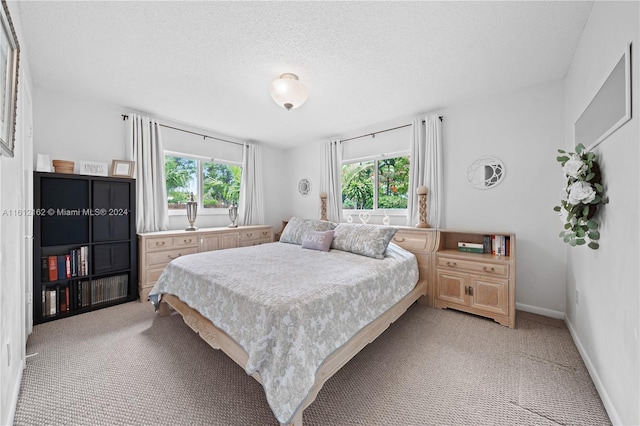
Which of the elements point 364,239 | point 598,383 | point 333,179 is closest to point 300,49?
point 364,239

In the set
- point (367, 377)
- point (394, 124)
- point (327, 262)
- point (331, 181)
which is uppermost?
point (394, 124)

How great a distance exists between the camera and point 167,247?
320cm

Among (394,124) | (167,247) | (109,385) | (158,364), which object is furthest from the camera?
(394,124)

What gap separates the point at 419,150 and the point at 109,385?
3764mm

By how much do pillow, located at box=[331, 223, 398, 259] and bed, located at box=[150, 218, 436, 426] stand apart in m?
0.01

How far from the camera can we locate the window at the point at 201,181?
3.79m

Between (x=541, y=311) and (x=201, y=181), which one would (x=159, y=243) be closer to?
(x=201, y=181)

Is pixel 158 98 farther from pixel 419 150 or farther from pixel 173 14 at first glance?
pixel 419 150

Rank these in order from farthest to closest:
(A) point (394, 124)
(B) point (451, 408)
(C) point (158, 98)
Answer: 1. (A) point (394, 124)
2. (C) point (158, 98)
3. (B) point (451, 408)

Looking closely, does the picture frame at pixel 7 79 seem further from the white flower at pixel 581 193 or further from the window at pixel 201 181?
the white flower at pixel 581 193

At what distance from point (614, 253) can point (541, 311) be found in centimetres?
170

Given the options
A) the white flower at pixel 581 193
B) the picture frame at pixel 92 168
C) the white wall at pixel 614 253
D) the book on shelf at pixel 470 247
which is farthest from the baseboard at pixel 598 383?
the picture frame at pixel 92 168

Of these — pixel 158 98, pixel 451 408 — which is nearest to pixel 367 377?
pixel 451 408

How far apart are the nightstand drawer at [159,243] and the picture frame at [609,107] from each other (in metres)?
4.10
